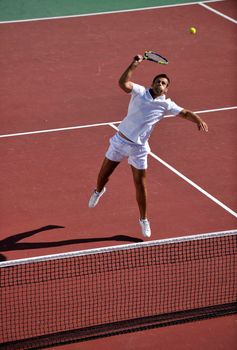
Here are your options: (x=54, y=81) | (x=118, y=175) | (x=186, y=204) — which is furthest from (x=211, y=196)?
(x=54, y=81)

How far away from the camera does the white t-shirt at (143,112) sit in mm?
11227

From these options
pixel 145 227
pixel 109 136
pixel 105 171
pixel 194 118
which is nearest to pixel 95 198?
pixel 105 171

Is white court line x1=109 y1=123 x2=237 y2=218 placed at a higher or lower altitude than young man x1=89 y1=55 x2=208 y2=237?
lower

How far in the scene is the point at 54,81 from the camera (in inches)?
677

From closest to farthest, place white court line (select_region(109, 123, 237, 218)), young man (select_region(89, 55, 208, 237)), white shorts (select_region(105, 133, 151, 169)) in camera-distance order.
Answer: young man (select_region(89, 55, 208, 237))
white shorts (select_region(105, 133, 151, 169))
white court line (select_region(109, 123, 237, 218))

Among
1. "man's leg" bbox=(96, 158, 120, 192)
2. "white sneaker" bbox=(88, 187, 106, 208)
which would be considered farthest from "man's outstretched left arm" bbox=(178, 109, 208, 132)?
"white sneaker" bbox=(88, 187, 106, 208)

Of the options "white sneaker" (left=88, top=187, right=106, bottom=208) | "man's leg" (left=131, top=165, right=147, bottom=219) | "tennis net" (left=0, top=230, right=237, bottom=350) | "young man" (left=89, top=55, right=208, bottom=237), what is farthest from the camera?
"white sneaker" (left=88, top=187, right=106, bottom=208)

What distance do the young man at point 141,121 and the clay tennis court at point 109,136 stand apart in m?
0.79

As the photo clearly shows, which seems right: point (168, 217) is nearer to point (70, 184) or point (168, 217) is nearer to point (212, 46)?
point (70, 184)

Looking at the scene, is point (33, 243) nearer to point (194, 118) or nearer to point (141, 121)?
point (141, 121)

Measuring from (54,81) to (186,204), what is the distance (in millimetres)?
5449

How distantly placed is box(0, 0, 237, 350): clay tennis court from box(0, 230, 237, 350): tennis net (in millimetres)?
334

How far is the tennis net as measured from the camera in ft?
31.8

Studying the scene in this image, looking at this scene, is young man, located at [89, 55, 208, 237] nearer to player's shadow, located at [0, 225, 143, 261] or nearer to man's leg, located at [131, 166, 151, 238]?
man's leg, located at [131, 166, 151, 238]
